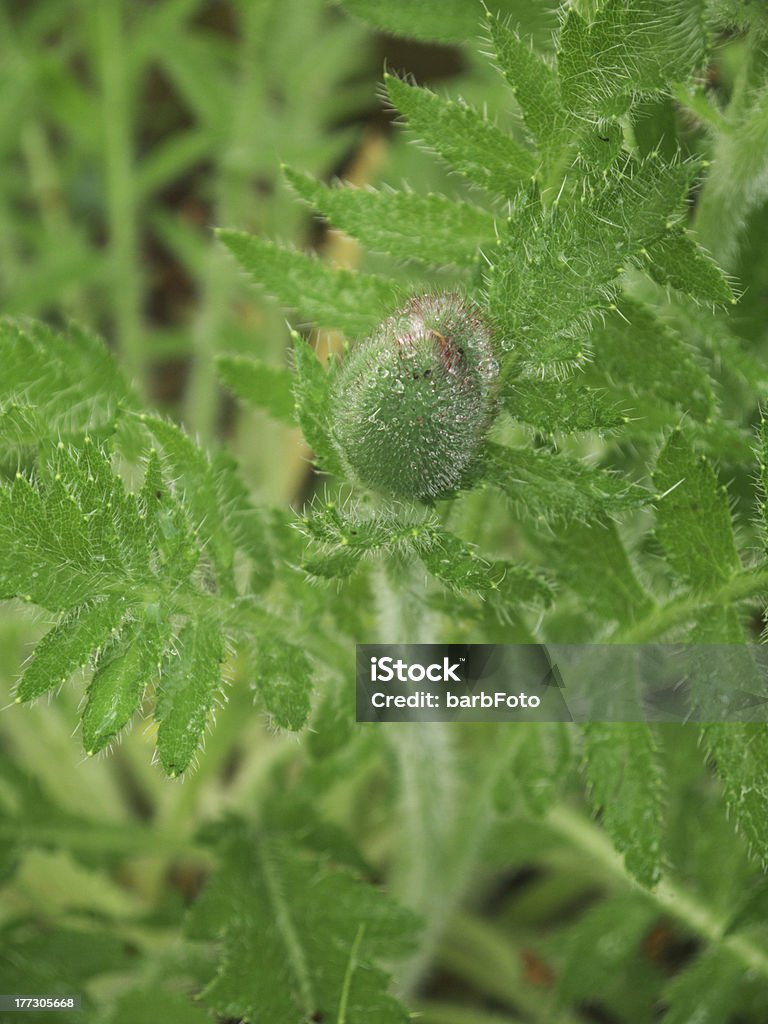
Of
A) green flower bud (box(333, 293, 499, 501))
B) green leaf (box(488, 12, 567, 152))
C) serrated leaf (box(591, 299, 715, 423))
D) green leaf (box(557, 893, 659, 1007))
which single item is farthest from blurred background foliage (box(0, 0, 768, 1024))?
green flower bud (box(333, 293, 499, 501))

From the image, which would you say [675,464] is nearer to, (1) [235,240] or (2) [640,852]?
(2) [640,852]

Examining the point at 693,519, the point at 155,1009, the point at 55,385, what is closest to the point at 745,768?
the point at 693,519

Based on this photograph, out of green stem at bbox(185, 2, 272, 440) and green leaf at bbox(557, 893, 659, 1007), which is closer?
green leaf at bbox(557, 893, 659, 1007)

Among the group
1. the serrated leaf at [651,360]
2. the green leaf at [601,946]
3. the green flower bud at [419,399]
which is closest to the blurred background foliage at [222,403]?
the green leaf at [601,946]

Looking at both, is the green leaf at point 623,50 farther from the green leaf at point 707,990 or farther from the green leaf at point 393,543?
the green leaf at point 707,990

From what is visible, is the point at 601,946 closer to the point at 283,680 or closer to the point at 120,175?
the point at 283,680

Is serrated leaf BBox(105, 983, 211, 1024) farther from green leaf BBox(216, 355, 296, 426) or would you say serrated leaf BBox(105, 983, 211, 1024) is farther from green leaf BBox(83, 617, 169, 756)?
green leaf BBox(216, 355, 296, 426)
